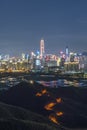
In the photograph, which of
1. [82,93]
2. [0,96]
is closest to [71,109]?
[0,96]

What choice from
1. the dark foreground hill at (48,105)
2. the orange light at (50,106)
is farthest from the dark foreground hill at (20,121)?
the orange light at (50,106)

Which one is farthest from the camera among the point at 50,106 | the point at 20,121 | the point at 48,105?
the point at 48,105

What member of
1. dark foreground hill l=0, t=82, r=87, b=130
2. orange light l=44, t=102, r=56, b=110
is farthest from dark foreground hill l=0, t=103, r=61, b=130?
orange light l=44, t=102, r=56, b=110

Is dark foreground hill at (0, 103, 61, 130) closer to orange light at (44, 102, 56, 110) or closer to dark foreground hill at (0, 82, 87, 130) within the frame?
dark foreground hill at (0, 82, 87, 130)

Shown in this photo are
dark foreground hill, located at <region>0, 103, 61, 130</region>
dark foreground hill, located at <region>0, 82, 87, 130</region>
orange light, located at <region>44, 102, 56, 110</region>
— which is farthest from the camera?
orange light, located at <region>44, 102, 56, 110</region>

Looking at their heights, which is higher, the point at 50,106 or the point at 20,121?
the point at 20,121

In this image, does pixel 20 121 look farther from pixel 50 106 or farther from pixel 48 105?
pixel 48 105

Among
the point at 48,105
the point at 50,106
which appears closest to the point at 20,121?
the point at 50,106

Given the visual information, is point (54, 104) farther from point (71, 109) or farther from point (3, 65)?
point (3, 65)

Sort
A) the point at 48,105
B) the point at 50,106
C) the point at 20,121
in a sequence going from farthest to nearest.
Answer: the point at 48,105 < the point at 50,106 < the point at 20,121
